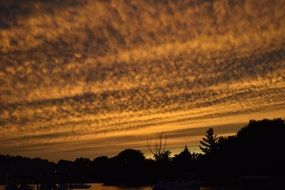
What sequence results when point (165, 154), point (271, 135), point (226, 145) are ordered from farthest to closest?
1. point (165, 154)
2. point (226, 145)
3. point (271, 135)

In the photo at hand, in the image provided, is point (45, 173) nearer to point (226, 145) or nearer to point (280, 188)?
point (226, 145)

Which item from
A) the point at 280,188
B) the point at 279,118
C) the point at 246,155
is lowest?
the point at 280,188

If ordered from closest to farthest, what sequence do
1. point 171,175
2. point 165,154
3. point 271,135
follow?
point 271,135 → point 171,175 → point 165,154

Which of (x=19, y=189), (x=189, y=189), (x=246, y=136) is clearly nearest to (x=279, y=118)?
(x=246, y=136)

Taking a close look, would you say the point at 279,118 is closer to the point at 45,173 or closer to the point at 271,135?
the point at 271,135

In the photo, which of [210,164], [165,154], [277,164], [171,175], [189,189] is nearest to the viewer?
[189,189]

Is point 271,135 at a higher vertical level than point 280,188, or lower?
higher

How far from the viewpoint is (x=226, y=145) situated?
14100 centimetres

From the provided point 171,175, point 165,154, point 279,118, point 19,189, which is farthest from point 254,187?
point 165,154

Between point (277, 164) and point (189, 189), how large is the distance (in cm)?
2208

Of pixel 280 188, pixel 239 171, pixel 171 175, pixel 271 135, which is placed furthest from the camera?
pixel 171 175

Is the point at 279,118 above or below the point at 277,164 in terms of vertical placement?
above

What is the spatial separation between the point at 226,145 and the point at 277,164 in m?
40.5

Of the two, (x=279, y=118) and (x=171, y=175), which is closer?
(x=279, y=118)
